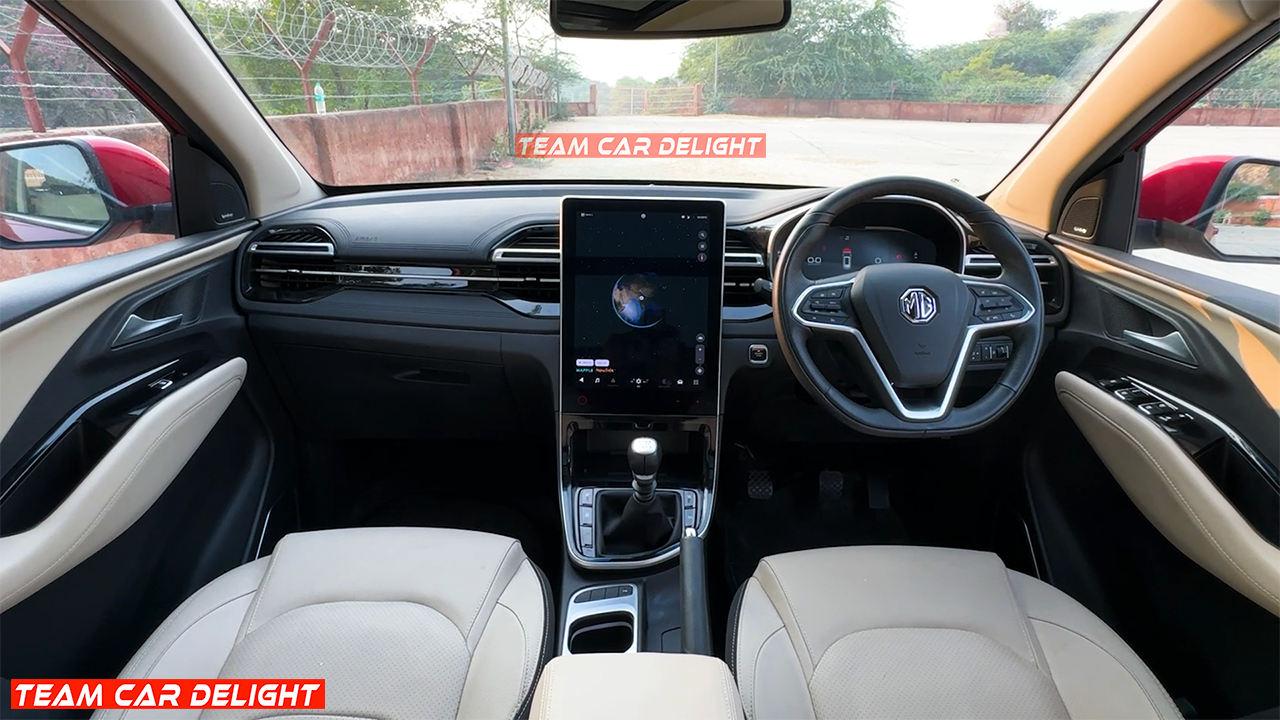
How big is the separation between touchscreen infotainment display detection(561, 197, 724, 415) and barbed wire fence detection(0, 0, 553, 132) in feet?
3.45

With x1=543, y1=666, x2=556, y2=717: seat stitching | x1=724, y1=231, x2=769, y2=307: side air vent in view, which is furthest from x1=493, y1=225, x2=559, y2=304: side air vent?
x1=543, y1=666, x2=556, y2=717: seat stitching

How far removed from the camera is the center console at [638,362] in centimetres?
193

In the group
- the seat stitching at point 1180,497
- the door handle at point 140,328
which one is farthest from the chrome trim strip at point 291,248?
the seat stitching at point 1180,497

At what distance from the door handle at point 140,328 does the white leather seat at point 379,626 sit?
639mm

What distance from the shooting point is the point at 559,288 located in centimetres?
213

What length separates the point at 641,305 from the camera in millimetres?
1979

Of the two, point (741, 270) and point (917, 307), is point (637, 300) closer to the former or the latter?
point (741, 270)

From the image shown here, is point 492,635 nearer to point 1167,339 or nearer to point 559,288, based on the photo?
point 559,288

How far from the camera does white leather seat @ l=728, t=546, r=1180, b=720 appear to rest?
Answer: 1.26 metres

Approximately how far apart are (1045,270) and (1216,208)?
43 cm

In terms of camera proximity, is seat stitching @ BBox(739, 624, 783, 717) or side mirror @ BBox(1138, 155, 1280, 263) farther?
side mirror @ BBox(1138, 155, 1280, 263)

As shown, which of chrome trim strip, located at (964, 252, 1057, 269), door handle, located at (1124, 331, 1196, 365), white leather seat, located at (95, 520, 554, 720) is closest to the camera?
white leather seat, located at (95, 520, 554, 720)

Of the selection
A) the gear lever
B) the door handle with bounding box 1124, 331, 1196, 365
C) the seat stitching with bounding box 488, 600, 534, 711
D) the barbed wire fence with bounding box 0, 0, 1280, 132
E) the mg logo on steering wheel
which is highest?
the barbed wire fence with bounding box 0, 0, 1280, 132

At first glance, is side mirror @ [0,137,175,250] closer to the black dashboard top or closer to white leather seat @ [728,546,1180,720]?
the black dashboard top
